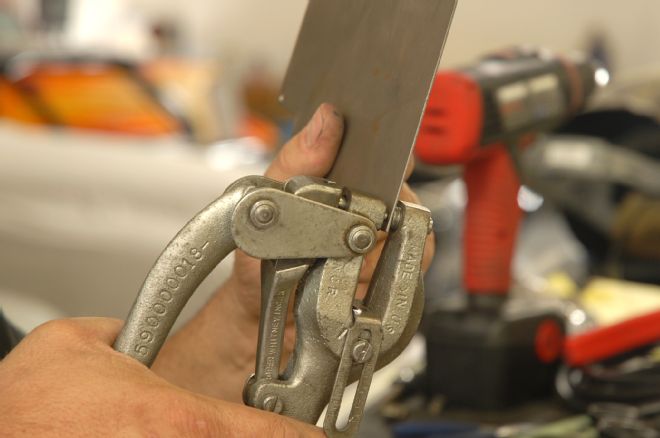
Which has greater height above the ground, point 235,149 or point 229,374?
point 229,374

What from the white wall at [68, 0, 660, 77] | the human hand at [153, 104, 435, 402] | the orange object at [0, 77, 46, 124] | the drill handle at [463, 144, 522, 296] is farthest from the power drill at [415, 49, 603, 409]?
the orange object at [0, 77, 46, 124]

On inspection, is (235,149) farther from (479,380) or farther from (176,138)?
(479,380)

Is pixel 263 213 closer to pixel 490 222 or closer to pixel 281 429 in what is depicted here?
pixel 281 429

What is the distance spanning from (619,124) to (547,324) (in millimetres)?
485

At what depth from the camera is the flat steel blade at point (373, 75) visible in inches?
15.1

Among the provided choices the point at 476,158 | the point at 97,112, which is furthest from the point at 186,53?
the point at 476,158

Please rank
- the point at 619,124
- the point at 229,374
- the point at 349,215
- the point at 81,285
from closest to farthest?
the point at 349,215 < the point at 229,374 < the point at 619,124 < the point at 81,285

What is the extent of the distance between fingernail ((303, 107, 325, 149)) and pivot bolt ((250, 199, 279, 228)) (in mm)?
93

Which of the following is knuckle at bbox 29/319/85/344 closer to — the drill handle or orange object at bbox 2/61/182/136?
the drill handle

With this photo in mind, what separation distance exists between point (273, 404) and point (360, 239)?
0.09 m

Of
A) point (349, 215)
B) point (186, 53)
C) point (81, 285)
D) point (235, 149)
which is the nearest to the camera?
point (349, 215)

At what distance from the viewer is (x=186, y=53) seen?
314 cm

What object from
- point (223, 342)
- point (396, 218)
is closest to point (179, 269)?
point (396, 218)

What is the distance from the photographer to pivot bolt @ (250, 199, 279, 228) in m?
0.37
